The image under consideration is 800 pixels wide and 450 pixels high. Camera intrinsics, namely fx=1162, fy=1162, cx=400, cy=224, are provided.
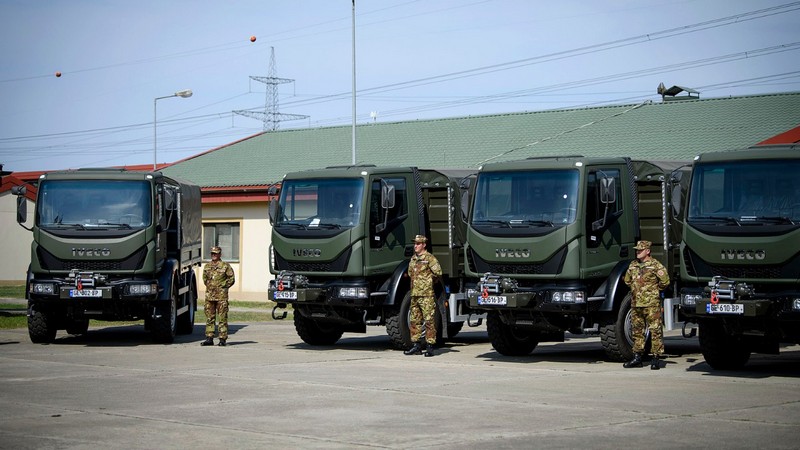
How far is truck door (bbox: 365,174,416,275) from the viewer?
18.7 meters

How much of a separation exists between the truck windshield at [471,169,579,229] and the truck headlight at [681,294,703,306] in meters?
2.02

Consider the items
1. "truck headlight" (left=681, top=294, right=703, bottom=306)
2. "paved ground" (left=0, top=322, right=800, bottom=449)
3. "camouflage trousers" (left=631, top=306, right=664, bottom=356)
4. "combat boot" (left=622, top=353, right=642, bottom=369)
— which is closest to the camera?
"paved ground" (left=0, top=322, right=800, bottom=449)

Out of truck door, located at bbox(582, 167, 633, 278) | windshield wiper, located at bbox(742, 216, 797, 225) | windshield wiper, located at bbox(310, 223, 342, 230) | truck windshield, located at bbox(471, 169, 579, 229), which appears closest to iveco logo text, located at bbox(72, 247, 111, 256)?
windshield wiper, located at bbox(310, 223, 342, 230)

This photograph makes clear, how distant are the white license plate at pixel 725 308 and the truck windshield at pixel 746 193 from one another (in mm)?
1116

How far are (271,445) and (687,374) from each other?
25.7 ft

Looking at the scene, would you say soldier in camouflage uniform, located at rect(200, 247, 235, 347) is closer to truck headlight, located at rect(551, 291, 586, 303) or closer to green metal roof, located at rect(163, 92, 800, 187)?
truck headlight, located at rect(551, 291, 586, 303)

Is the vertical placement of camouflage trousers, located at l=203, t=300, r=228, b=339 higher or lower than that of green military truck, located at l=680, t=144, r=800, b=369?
lower

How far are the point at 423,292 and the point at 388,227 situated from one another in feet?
4.93

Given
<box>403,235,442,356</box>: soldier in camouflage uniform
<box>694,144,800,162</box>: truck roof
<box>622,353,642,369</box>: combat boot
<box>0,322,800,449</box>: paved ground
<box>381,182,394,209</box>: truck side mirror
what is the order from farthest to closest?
<box>381,182,394,209</box>: truck side mirror, <box>403,235,442,356</box>: soldier in camouflage uniform, <box>622,353,642,369</box>: combat boot, <box>694,144,800,162</box>: truck roof, <box>0,322,800,449</box>: paved ground

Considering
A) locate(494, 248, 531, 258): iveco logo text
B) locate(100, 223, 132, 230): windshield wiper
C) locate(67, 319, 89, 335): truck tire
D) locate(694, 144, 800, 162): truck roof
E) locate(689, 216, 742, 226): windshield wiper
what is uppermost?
locate(694, 144, 800, 162): truck roof

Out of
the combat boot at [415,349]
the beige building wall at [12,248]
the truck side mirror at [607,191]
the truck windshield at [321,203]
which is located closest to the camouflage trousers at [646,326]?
the truck side mirror at [607,191]

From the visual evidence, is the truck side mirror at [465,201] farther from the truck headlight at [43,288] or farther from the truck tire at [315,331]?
the truck headlight at [43,288]

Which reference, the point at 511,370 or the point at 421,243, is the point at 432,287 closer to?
the point at 421,243

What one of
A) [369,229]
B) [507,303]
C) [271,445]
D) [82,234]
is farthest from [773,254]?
[82,234]
